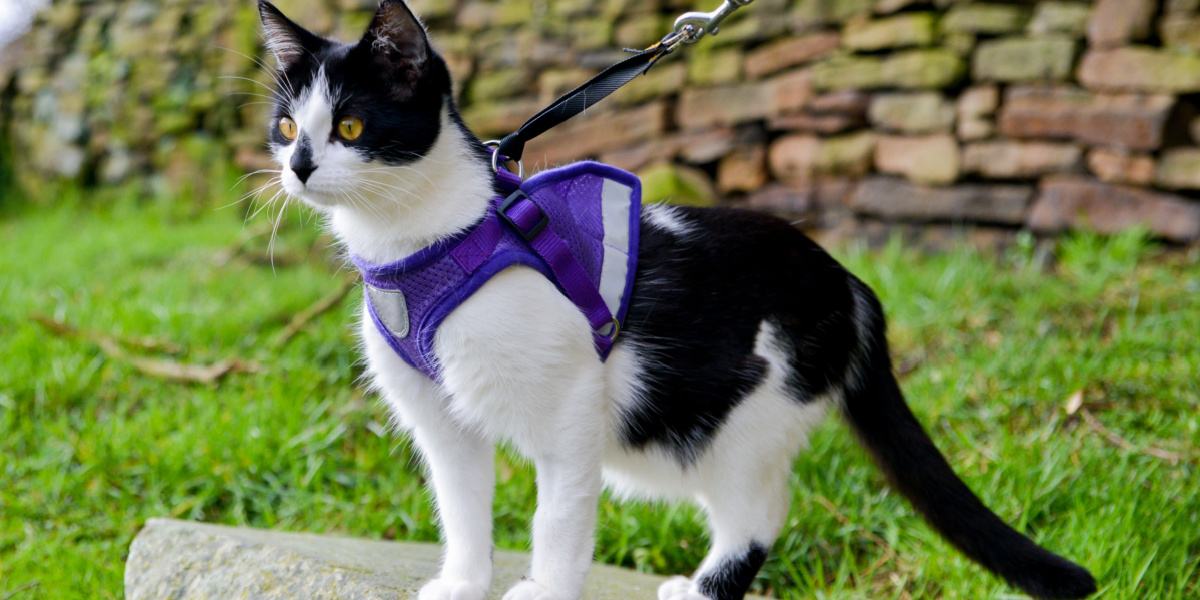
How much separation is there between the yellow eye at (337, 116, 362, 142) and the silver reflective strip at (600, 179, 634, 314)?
461 mm

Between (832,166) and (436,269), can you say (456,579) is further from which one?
(832,166)

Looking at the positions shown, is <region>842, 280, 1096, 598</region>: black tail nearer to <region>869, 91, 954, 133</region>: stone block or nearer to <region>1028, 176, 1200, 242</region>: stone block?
<region>1028, 176, 1200, 242</region>: stone block

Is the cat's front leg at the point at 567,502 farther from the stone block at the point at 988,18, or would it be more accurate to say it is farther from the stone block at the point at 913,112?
the stone block at the point at 988,18

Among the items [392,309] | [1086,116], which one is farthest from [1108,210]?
[392,309]

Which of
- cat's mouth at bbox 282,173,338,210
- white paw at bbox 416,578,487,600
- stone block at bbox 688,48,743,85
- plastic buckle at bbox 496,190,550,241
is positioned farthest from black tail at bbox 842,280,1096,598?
stone block at bbox 688,48,743,85

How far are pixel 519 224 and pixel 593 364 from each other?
28 centimetres

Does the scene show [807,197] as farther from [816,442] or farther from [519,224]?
[519,224]

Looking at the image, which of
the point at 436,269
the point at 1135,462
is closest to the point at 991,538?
the point at 1135,462

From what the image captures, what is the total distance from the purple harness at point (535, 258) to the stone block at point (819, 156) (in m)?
3.38

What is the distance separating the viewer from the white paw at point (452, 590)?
182 cm

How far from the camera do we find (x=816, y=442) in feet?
9.97

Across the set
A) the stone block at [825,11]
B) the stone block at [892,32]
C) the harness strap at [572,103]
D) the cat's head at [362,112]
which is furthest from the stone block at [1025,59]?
the cat's head at [362,112]

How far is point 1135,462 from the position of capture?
2.70m

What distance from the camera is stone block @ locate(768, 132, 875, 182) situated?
503 centimetres
